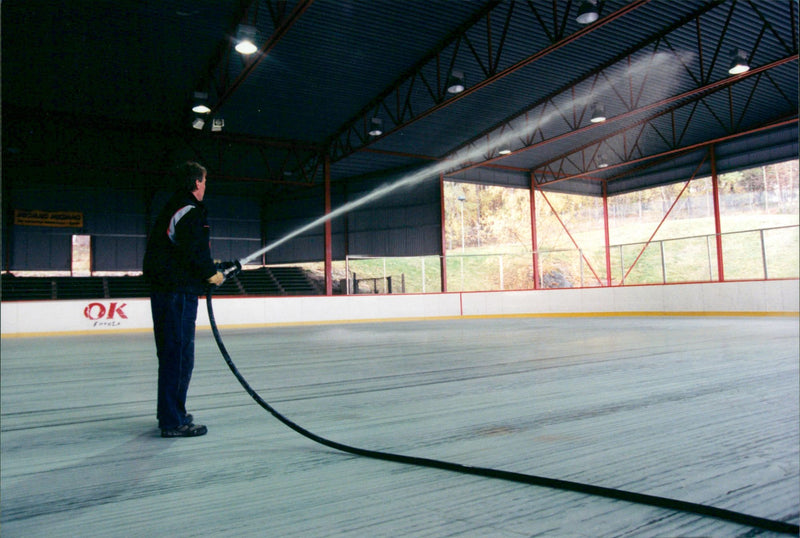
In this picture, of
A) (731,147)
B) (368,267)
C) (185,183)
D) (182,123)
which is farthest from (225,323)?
(731,147)

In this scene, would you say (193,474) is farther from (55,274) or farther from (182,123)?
(55,274)

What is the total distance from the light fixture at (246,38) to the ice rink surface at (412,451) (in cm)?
799

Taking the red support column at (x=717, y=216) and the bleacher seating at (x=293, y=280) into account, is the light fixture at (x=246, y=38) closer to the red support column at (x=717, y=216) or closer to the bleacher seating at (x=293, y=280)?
the red support column at (x=717, y=216)

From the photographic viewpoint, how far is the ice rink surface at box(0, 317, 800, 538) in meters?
1.60

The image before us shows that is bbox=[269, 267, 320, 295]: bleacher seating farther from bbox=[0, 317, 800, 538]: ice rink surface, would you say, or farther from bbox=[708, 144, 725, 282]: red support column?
bbox=[0, 317, 800, 538]: ice rink surface

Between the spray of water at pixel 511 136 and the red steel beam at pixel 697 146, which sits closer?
the spray of water at pixel 511 136

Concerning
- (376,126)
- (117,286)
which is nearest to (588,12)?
(376,126)

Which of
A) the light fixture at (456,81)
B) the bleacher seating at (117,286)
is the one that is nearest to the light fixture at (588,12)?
the light fixture at (456,81)

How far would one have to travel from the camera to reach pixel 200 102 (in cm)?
1412

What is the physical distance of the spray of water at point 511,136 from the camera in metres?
16.0

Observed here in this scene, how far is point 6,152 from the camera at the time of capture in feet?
58.2

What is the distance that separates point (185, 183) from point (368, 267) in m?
23.8

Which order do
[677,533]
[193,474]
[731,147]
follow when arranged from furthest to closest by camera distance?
1. [731,147]
2. [193,474]
3. [677,533]

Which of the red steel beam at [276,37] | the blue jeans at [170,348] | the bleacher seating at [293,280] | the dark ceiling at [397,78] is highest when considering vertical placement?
the dark ceiling at [397,78]
